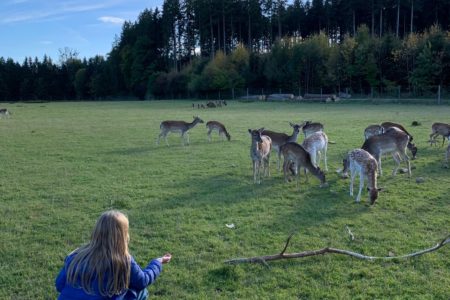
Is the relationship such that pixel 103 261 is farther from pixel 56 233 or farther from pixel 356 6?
pixel 356 6

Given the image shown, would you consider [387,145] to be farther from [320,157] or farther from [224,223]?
[224,223]

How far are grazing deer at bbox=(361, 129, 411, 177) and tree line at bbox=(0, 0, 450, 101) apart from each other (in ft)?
131

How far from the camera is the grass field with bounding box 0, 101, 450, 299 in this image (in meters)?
5.62

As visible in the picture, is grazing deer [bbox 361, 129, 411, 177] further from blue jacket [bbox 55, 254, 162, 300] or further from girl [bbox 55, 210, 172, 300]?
girl [bbox 55, 210, 172, 300]

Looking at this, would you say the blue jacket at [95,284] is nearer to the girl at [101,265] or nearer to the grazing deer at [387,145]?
the girl at [101,265]

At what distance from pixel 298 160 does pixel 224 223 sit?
3.81 meters

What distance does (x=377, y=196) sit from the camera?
29.8 ft

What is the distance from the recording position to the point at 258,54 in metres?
70.4

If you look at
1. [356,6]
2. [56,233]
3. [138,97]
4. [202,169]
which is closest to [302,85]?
[356,6]

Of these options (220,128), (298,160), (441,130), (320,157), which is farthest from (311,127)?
(298,160)

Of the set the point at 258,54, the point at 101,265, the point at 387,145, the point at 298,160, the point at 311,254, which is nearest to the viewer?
the point at 101,265

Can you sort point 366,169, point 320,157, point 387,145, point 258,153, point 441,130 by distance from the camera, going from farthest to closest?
point 441,130 < point 320,157 < point 387,145 < point 258,153 < point 366,169

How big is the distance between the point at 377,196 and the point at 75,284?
23.3 feet

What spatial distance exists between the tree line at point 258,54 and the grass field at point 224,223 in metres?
42.0
